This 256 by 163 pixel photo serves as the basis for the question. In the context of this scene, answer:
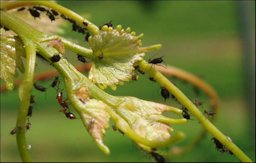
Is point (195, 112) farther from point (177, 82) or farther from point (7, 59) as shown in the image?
point (177, 82)

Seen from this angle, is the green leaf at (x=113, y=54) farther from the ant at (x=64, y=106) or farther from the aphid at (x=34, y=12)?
the aphid at (x=34, y=12)

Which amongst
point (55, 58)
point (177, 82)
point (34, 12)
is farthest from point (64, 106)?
point (177, 82)

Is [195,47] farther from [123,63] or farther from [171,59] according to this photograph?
[123,63]

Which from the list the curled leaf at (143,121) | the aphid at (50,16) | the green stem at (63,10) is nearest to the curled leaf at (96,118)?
the curled leaf at (143,121)

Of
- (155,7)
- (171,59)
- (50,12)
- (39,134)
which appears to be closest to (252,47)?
(39,134)

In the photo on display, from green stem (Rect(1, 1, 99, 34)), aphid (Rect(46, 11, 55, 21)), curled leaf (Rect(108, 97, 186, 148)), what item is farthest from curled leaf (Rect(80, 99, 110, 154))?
aphid (Rect(46, 11, 55, 21))

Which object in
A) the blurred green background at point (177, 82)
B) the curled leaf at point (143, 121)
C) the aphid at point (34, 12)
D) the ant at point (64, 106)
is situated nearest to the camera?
the curled leaf at point (143, 121)
